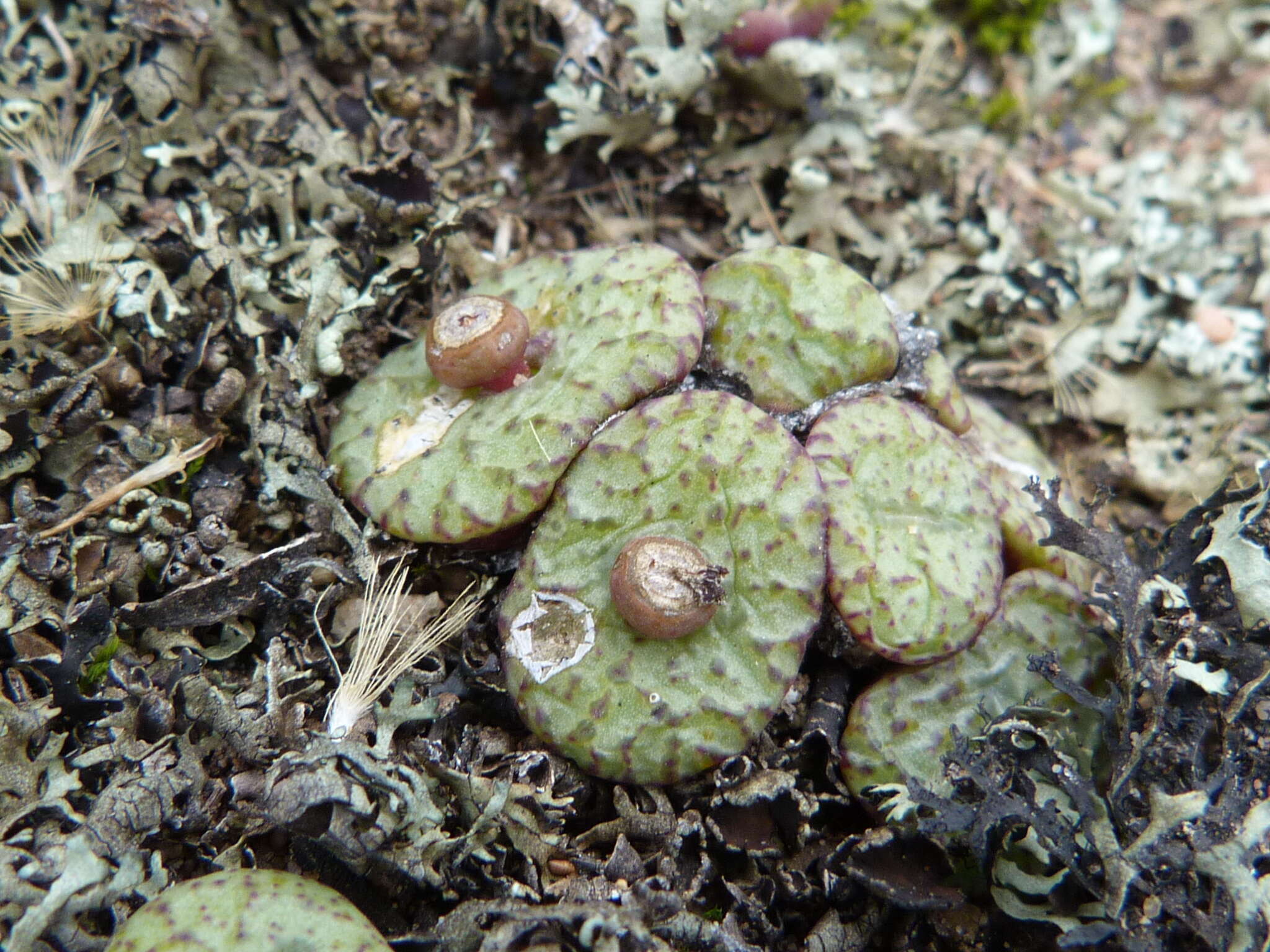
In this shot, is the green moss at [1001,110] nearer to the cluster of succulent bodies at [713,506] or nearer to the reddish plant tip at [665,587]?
the cluster of succulent bodies at [713,506]

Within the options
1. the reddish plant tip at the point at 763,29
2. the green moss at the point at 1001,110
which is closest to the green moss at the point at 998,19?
the green moss at the point at 1001,110

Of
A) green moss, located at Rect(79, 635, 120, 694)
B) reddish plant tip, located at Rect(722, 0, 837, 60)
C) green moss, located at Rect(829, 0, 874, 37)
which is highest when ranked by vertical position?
reddish plant tip, located at Rect(722, 0, 837, 60)

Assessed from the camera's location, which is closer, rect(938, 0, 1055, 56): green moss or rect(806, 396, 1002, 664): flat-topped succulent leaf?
rect(806, 396, 1002, 664): flat-topped succulent leaf

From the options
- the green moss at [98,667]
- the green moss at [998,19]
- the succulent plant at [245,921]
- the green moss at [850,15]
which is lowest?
the succulent plant at [245,921]

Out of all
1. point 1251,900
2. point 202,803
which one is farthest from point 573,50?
point 1251,900

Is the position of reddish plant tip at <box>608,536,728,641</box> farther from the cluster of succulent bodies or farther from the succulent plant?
the succulent plant

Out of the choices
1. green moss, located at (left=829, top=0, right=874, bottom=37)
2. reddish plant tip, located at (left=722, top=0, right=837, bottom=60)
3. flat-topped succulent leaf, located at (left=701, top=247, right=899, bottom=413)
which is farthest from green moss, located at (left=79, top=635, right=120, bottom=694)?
green moss, located at (left=829, top=0, right=874, bottom=37)

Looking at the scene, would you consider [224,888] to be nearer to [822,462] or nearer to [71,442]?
[71,442]

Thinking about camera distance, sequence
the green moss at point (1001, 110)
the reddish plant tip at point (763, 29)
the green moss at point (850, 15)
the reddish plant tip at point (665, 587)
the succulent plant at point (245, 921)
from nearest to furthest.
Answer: the succulent plant at point (245, 921) < the reddish plant tip at point (665, 587) < the reddish plant tip at point (763, 29) < the green moss at point (850, 15) < the green moss at point (1001, 110)

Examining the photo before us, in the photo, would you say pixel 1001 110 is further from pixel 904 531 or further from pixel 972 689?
pixel 972 689
